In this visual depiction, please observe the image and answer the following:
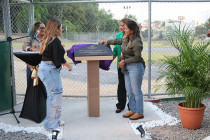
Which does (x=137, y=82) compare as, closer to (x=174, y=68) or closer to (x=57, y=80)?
(x=174, y=68)

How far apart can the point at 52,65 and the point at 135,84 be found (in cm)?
155

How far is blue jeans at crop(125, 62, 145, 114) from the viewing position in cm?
458

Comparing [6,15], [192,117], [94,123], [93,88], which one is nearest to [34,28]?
[6,15]

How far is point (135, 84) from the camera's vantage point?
464cm

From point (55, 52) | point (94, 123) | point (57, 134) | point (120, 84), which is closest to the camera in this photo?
point (57, 134)

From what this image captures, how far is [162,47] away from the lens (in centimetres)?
612

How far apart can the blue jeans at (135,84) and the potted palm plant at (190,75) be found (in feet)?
1.54

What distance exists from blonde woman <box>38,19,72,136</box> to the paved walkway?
37 cm

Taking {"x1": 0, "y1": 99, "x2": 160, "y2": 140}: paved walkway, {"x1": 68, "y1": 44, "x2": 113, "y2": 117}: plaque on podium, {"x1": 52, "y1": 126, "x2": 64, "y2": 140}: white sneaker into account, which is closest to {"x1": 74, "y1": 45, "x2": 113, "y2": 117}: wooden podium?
{"x1": 68, "y1": 44, "x2": 113, "y2": 117}: plaque on podium

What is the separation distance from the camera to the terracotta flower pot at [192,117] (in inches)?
165

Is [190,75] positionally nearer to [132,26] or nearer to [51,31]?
[132,26]

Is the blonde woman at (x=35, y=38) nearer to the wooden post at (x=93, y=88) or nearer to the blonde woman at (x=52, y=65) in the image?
the blonde woman at (x=52, y=65)

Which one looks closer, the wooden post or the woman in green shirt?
the wooden post

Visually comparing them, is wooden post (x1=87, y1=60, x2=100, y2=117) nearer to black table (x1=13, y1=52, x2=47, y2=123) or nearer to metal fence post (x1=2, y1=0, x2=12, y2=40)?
black table (x1=13, y1=52, x2=47, y2=123)
